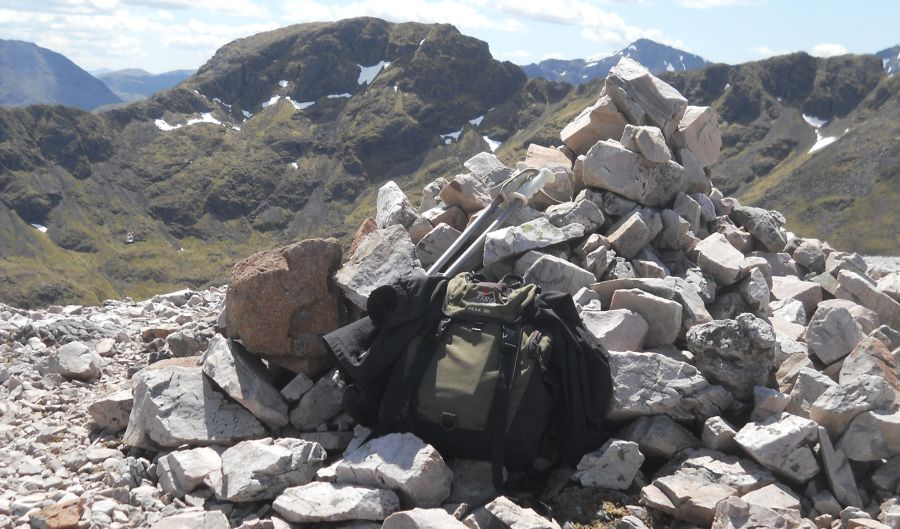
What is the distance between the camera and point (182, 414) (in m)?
8.36

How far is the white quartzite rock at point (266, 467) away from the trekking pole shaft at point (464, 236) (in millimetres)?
3104

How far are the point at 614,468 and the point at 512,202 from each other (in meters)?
4.97

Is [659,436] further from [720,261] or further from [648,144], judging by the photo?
[648,144]

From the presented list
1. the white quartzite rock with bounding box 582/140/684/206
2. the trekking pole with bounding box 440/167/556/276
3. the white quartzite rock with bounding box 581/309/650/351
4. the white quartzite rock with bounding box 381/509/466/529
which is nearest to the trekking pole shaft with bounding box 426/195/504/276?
the trekking pole with bounding box 440/167/556/276

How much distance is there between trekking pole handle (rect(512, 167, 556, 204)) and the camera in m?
11.3

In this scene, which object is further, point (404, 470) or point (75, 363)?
point (75, 363)

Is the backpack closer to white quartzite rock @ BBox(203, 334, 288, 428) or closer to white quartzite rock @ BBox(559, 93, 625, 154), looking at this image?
white quartzite rock @ BBox(203, 334, 288, 428)

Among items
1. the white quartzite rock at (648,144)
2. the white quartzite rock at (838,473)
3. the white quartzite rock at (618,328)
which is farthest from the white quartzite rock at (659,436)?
the white quartzite rock at (648,144)

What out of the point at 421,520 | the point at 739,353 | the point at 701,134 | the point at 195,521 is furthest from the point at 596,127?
the point at 195,521

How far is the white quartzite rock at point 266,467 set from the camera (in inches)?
277

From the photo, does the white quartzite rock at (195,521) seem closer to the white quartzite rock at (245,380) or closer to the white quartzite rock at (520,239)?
the white quartzite rock at (245,380)

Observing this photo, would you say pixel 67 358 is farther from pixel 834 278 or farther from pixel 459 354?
pixel 834 278

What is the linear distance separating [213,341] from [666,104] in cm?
926

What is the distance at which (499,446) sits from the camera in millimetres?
7121
